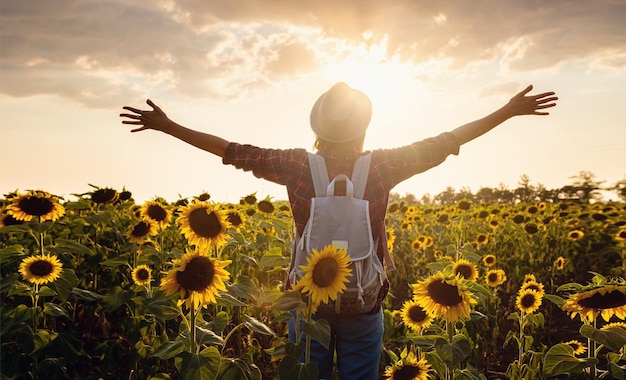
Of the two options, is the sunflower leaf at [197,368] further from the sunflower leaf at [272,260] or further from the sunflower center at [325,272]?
the sunflower leaf at [272,260]

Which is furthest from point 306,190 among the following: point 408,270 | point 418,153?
point 408,270

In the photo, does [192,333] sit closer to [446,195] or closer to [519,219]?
[519,219]

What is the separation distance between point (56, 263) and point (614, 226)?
9872 mm

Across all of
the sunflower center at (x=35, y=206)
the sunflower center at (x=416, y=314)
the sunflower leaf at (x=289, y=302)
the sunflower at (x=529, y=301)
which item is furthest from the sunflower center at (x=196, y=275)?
the sunflower at (x=529, y=301)

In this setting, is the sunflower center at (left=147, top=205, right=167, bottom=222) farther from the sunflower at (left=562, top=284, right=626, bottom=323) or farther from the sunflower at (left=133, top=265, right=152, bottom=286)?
the sunflower at (left=562, top=284, right=626, bottom=323)

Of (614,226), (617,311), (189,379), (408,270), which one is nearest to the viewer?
(189,379)

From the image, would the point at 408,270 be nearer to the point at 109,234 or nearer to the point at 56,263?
the point at 109,234

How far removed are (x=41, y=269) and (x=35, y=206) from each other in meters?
0.61

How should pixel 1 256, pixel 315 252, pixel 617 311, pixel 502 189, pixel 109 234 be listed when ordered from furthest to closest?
pixel 502 189 < pixel 109 234 < pixel 1 256 < pixel 617 311 < pixel 315 252

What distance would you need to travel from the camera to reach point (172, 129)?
2.81m

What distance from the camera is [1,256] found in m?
3.60

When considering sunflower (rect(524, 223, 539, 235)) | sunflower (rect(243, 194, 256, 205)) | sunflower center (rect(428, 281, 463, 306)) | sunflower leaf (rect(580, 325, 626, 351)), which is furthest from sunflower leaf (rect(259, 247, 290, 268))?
sunflower (rect(524, 223, 539, 235))

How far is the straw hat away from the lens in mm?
2582

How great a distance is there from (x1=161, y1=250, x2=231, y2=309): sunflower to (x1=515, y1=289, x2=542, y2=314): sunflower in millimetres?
3191
